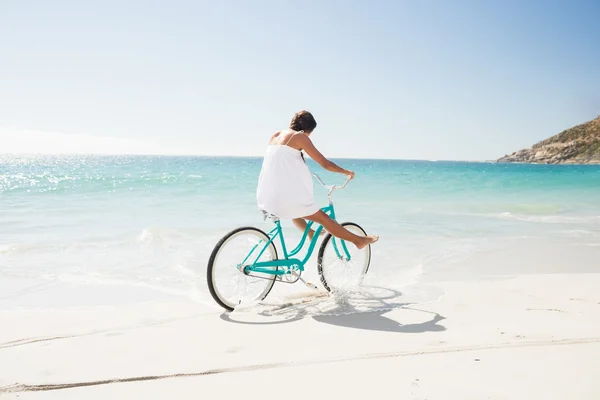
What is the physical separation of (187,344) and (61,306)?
2124 millimetres

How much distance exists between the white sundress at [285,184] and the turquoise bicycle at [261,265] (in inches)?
6.9

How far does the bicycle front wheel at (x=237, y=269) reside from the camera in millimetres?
4195

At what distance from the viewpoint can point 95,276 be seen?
5.96 metres

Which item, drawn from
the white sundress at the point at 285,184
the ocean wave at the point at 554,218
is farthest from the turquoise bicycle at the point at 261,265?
the ocean wave at the point at 554,218

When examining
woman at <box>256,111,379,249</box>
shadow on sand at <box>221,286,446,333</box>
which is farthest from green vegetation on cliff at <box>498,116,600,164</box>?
woman at <box>256,111,379,249</box>

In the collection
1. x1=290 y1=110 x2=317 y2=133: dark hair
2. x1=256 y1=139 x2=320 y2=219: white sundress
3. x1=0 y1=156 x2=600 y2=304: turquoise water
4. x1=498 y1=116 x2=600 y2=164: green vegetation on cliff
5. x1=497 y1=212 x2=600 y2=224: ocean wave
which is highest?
x1=498 y1=116 x2=600 y2=164: green vegetation on cliff

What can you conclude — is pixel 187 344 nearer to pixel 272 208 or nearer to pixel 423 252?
pixel 272 208

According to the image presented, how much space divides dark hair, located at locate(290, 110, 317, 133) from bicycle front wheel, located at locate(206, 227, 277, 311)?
112cm

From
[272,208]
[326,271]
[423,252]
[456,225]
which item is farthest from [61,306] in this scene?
[456,225]

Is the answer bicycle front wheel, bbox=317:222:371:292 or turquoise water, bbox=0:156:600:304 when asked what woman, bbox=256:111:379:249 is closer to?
bicycle front wheel, bbox=317:222:371:292

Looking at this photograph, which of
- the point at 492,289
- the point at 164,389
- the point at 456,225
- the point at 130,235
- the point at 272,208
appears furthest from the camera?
the point at 456,225

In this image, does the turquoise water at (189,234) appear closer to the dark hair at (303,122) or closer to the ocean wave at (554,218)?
the ocean wave at (554,218)

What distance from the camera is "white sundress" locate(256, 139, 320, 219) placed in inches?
167

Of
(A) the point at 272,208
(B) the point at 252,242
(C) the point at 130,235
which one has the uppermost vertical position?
(A) the point at 272,208
